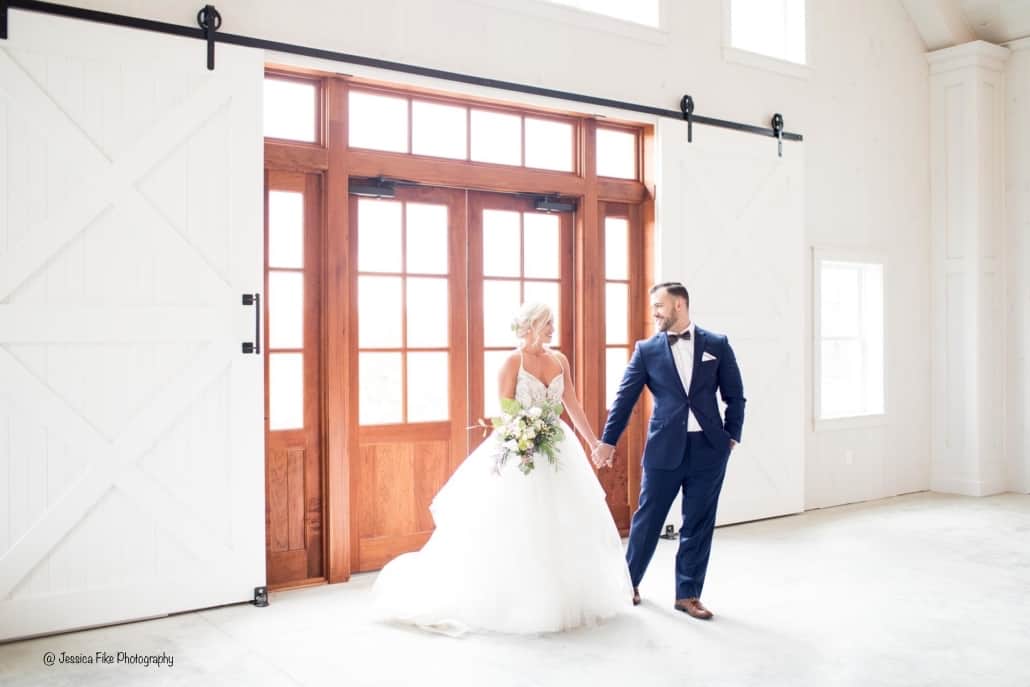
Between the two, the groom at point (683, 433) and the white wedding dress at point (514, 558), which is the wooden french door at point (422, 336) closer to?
the white wedding dress at point (514, 558)

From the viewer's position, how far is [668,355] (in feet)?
14.5

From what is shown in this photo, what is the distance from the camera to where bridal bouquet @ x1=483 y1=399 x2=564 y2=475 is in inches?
168

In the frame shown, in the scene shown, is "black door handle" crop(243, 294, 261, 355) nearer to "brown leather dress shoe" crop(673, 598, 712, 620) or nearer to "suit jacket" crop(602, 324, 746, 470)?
"suit jacket" crop(602, 324, 746, 470)

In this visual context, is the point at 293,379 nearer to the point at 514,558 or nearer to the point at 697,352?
the point at 514,558

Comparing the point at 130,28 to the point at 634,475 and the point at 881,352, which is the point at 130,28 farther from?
the point at 881,352

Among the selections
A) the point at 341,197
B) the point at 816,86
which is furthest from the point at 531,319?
the point at 816,86

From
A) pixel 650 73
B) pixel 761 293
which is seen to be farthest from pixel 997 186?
pixel 650 73

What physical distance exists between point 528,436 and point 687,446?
0.77 m

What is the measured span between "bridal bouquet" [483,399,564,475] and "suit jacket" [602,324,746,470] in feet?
1.08

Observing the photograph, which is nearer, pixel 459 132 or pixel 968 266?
pixel 459 132

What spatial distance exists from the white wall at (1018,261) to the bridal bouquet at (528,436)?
545 cm

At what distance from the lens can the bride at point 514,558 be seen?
4105 millimetres

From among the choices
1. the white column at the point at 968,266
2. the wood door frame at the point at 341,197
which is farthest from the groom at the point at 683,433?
the white column at the point at 968,266

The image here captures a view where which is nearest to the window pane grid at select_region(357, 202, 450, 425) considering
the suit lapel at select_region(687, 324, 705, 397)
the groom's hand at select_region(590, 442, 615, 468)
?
the groom's hand at select_region(590, 442, 615, 468)
